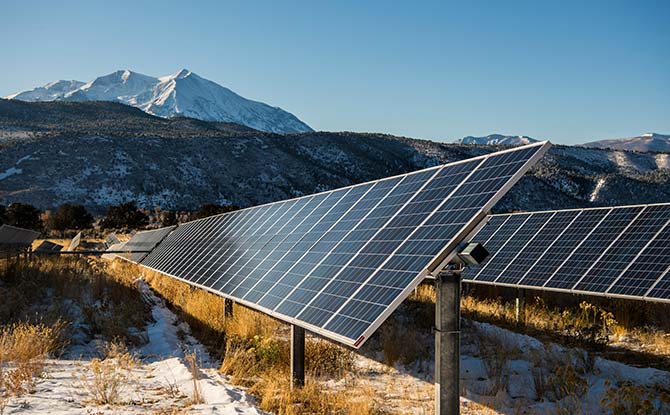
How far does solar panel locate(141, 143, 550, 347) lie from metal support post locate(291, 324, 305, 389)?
44 cm

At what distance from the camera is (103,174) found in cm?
9325

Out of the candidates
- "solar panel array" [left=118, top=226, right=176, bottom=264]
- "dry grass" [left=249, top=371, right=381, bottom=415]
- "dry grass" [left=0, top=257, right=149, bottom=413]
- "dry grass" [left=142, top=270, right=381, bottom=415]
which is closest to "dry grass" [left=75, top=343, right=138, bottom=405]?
"dry grass" [left=0, top=257, right=149, bottom=413]

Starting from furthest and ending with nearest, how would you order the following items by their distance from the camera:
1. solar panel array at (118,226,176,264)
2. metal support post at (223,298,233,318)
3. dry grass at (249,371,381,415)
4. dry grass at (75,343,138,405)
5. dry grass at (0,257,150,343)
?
solar panel array at (118,226,176,264) < metal support post at (223,298,233,318) < dry grass at (0,257,150,343) < dry grass at (75,343,138,405) < dry grass at (249,371,381,415)

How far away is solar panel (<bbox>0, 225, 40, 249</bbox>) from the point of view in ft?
73.1

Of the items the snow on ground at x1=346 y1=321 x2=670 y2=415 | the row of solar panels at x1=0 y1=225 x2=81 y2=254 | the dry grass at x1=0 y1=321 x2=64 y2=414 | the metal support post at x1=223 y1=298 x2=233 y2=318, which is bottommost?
the snow on ground at x1=346 y1=321 x2=670 y2=415

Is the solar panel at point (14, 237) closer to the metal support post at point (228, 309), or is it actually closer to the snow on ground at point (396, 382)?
the snow on ground at point (396, 382)

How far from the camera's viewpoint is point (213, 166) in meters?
107

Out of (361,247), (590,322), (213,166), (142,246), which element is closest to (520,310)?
(590,322)

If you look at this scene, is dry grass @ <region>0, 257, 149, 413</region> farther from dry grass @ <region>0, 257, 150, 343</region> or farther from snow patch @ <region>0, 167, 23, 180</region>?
snow patch @ <region>0, 167, 23, 180</region>

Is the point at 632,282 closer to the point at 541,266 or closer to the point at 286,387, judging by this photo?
the point at 541,266

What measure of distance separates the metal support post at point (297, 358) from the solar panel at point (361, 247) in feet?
1.45

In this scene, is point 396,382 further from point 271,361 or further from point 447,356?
point 447,356

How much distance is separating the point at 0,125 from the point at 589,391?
136381mm

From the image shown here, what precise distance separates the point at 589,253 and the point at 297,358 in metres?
11.1
